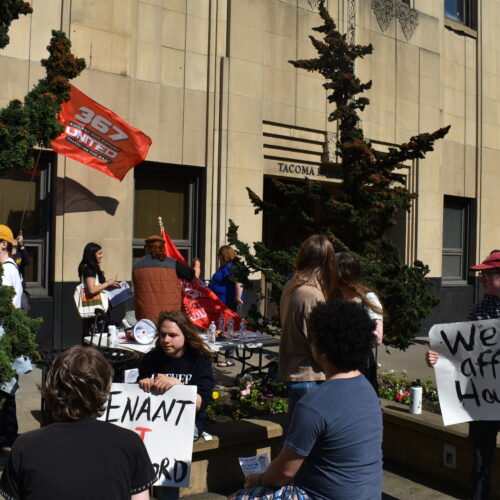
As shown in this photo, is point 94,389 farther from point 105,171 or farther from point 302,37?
point 302,37

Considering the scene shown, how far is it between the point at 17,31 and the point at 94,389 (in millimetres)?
8360

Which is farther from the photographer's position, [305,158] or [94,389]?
[305,158]

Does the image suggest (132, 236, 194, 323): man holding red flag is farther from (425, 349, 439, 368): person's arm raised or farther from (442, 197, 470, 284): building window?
(442, 197, 470, 284): building window

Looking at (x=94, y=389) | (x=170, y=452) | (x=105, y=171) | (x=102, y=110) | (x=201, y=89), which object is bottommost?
(x=170, y=452)

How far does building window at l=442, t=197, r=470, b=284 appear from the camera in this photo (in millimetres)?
16156

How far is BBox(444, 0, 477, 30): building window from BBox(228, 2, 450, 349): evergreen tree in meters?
11.0

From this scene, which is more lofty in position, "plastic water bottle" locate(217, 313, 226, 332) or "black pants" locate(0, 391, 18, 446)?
"plastic water bottle" locate(217, 313, 226, 332)

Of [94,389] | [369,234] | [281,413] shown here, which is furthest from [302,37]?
[94,389]

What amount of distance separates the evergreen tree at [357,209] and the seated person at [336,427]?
3741 millimetres

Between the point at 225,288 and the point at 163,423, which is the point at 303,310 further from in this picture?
the point at 225,288

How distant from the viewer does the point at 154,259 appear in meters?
7.11

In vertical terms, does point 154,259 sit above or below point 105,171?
below

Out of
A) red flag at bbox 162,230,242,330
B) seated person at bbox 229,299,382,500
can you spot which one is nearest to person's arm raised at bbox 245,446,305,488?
seated person at bbox 229,299,382,500

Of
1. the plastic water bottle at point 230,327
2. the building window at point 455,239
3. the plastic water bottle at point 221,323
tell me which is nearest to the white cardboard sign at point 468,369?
the plastic water bottle at point 230,327
